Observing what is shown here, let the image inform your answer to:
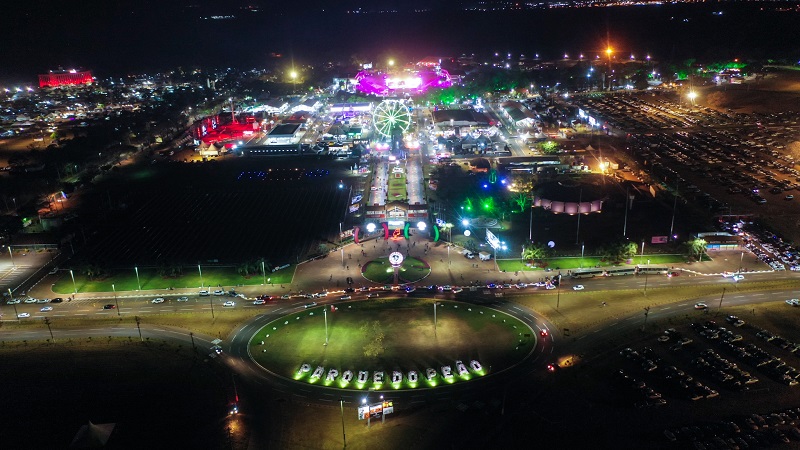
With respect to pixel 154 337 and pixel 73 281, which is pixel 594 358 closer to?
pixel 154 337

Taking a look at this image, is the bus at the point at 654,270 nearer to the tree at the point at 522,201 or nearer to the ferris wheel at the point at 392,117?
the tree at the point at 522,201

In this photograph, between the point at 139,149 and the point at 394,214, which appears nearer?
the point at 394,214

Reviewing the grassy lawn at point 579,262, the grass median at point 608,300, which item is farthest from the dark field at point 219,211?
the grass median at point 608,300

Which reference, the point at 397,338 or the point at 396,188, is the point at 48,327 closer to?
the point at 397,338

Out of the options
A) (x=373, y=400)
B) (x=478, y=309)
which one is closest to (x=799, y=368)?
(x=478, y=309)

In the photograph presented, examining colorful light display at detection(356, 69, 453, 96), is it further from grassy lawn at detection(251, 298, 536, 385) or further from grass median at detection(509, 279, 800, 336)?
grassy lawn at detection(251, 298, 536, 385)
